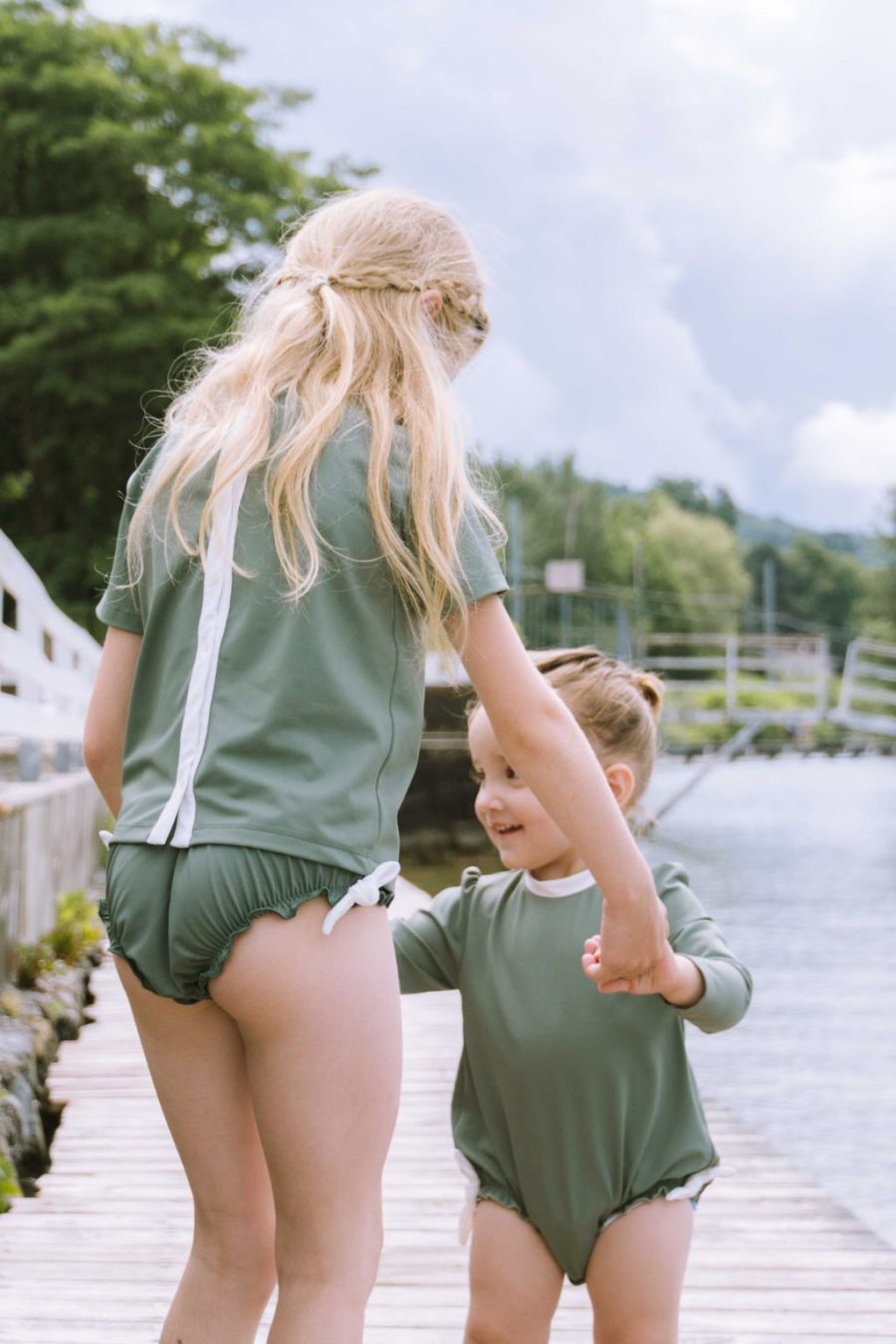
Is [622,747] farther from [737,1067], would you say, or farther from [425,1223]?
[737,1067]

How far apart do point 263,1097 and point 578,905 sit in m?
0.58

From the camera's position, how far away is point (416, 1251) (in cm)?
308

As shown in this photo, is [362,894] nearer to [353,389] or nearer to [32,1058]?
[353,389]

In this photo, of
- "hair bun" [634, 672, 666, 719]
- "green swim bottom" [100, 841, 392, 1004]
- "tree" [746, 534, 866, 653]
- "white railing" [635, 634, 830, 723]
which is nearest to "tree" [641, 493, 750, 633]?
"white railing" [635, 634, 830, 723]

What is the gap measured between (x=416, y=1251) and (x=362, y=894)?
182cm

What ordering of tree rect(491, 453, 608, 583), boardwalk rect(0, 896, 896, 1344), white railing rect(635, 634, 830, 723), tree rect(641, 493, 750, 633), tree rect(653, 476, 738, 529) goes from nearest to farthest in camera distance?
boardwalk rect(0, 896, 896, 1344) → white railing rect(635, 634, 830, 723) → tree rect(491, 453, 608, 583) → tree rect(641, 493, 750, 633) → tree rect(653, 476, 738, 529)

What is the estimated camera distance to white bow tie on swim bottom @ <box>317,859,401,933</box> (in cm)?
147

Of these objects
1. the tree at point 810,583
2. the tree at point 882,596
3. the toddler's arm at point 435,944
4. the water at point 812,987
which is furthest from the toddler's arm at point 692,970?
the tree at point 810,583

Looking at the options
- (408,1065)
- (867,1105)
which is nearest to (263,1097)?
(408,1065)

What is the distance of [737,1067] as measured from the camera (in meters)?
Answer: 7.03

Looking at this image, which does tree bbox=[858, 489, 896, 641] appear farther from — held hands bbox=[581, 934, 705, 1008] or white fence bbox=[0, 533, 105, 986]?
held hands bbox=[581, 934, 705, 1008]

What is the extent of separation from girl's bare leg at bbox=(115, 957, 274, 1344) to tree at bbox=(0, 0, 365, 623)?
61.3ft

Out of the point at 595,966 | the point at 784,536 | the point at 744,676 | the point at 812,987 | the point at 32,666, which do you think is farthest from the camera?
the point at 784,536

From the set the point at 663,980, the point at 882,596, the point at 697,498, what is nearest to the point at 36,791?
the point at 663,980
